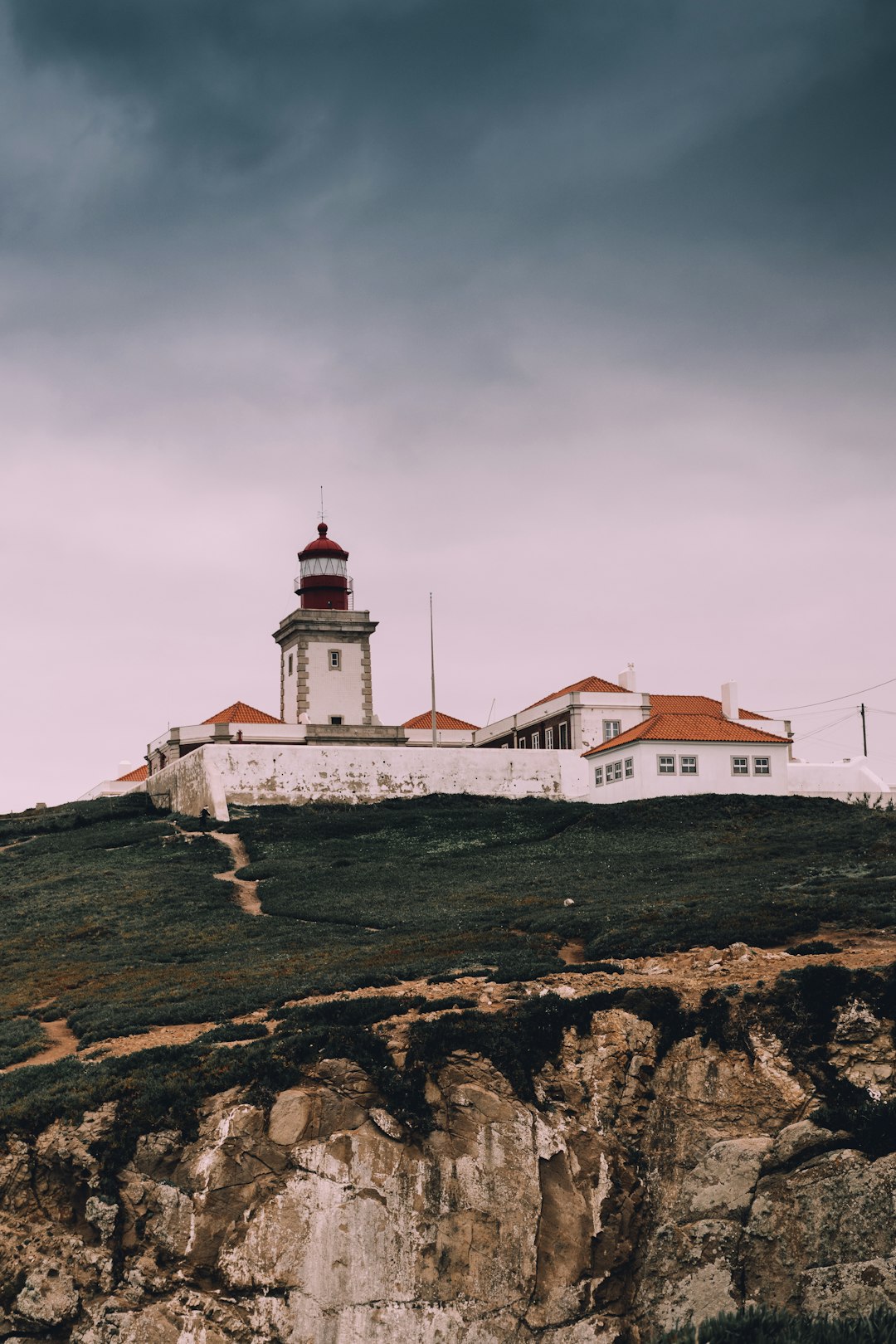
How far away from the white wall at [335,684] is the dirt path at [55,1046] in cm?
3948

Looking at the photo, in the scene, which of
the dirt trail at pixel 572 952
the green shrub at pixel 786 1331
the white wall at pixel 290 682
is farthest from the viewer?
the white wall at pixel 290 682

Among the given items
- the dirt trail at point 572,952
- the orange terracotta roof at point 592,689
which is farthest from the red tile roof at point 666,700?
the dirt trail at point 572,952

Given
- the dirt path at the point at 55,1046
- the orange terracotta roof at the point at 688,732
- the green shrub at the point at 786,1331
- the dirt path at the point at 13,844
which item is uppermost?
the orange terracotta roof at the point at 688,732

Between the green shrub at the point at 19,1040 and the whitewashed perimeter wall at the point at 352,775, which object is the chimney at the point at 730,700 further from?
the green shrub at the point at 19,1040

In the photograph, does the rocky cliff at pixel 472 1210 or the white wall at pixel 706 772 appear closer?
the rocky cliff at pixel 472 1210

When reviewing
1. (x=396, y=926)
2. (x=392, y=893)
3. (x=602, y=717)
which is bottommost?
(x=396, y=926)

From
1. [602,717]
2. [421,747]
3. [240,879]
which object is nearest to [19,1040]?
[240,879]

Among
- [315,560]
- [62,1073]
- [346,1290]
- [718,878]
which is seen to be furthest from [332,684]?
[346,1290]

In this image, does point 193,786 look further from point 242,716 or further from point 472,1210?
point 472,1210

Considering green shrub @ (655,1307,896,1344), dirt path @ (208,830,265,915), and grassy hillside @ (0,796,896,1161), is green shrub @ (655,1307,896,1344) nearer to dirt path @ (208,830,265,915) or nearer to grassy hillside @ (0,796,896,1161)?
grassy hillside @ (0,796,896,1161)

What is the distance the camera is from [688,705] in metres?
68.5

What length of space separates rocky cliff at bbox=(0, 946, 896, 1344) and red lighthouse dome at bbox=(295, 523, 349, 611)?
5089 centimetres

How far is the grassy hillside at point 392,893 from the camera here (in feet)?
104

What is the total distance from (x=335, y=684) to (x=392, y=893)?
27.7m
